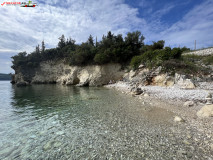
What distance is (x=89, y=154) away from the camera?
287cm

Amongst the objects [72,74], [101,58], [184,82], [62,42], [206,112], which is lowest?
[206,112]

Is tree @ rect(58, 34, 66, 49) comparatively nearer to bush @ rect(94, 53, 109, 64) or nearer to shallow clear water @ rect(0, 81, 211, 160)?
bush @ rect(94, 53, 109, 64)

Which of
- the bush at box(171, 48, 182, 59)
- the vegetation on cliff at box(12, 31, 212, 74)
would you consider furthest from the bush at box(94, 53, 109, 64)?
the bush at box(171, 48, 182, 59)

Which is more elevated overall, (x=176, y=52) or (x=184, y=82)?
(x=176, y=52)

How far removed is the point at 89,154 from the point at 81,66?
100 ft

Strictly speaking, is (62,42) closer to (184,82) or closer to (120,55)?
(120,55)

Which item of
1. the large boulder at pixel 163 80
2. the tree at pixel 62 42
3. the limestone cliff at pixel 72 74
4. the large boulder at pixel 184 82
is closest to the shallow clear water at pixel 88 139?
the large boulder at pixel 184 82

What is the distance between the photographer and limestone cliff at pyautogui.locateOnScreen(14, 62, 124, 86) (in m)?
→ 27.6

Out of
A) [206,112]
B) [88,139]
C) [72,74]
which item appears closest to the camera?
[88,139]

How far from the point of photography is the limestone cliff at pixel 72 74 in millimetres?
27616

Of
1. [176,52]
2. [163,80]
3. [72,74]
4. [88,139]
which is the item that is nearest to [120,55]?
[176,52]

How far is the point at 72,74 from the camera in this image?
31750 mm

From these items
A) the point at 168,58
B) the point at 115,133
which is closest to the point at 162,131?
the point at 115,133

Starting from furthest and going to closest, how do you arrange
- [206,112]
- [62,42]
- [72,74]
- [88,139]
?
[62,42]
[72,74]
[206,112]
[88,139]
